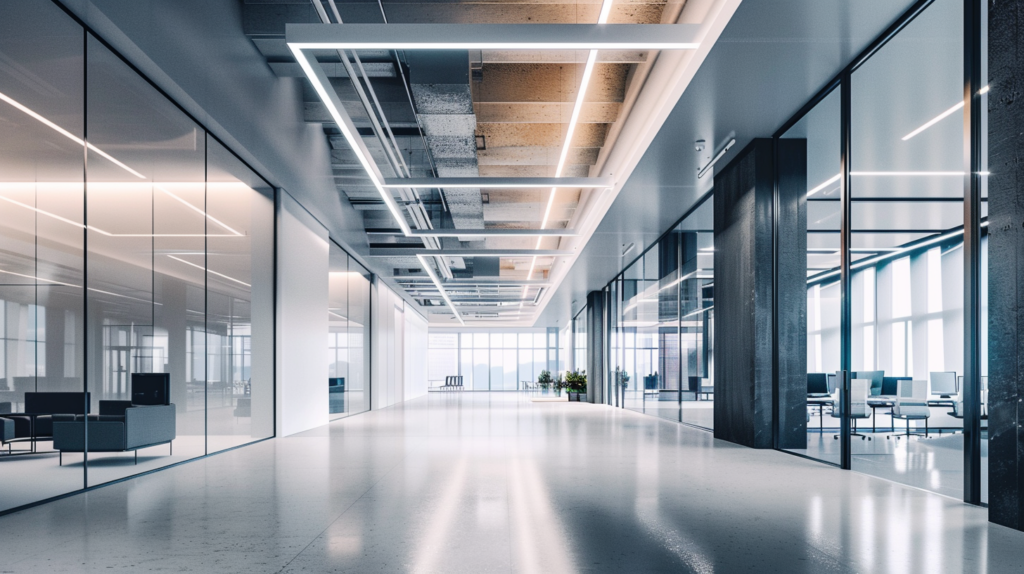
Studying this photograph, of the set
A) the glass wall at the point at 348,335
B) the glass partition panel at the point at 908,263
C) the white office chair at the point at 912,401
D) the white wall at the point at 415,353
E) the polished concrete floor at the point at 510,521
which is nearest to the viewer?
the polished concrete floor at the point at 510,521

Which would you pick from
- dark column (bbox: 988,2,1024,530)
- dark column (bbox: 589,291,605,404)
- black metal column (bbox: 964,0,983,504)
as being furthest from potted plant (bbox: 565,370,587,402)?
dark column (bbox: 988,2,1024,530)

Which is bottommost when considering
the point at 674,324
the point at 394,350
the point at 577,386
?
the point at 577,386

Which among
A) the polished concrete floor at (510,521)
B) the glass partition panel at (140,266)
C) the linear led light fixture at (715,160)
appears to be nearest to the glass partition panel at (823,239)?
the linear led light fixture at (715,160)

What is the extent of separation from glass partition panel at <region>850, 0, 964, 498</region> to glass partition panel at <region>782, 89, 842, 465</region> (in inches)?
13.6

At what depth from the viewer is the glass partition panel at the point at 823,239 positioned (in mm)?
7301

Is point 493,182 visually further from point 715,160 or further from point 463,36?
point 463,36

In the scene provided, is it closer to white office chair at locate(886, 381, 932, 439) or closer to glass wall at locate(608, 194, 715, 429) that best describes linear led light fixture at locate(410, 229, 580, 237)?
glass wall at locate(608, 194, 715, 429)

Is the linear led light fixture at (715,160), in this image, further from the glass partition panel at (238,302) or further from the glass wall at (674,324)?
the glass partition panel at (238,302)

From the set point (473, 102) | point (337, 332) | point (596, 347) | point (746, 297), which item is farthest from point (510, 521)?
point (596, 347)

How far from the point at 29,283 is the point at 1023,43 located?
7262 millimetres

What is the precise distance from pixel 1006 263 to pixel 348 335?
13967 mm

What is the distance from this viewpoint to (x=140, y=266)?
26.7 ft

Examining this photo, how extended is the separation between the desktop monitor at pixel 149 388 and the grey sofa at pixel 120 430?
14 centimetres

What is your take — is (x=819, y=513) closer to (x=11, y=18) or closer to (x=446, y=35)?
(x=446, y=35)
